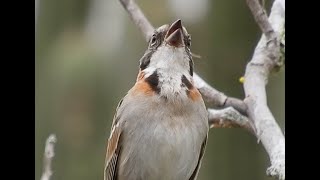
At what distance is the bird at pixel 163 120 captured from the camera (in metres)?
4.00

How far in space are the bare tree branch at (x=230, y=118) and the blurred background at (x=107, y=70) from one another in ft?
8.61

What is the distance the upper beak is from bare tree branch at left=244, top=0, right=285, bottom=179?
1.37ft

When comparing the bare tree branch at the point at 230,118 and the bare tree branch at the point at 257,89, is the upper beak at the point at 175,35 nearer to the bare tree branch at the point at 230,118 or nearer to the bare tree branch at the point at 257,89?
the bare tree branch at the point at 257,89

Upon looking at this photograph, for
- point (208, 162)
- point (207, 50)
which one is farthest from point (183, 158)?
point (207, 50)

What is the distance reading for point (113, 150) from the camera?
4.25 metres

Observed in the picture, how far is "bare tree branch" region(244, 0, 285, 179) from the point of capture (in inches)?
137

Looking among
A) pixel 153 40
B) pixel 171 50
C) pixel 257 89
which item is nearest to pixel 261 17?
pixel 257 89

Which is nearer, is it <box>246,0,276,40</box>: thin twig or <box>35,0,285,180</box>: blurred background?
<box>246,0,276,40</box>: thin twig

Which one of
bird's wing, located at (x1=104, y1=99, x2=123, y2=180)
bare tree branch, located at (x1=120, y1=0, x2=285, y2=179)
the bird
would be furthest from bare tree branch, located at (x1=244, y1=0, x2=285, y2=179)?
bird's wing, located at (x1=104, y1=99, x2=123, y2=180)

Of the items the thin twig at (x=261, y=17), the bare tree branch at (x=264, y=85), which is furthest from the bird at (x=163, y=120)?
the thin twig at (x=261, y=17)

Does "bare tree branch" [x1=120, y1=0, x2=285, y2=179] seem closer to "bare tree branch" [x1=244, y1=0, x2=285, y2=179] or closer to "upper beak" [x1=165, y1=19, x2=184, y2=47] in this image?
"bare tree branch" [x1=244, y1=0, x2=285, y2=179]

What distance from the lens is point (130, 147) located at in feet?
13.5
